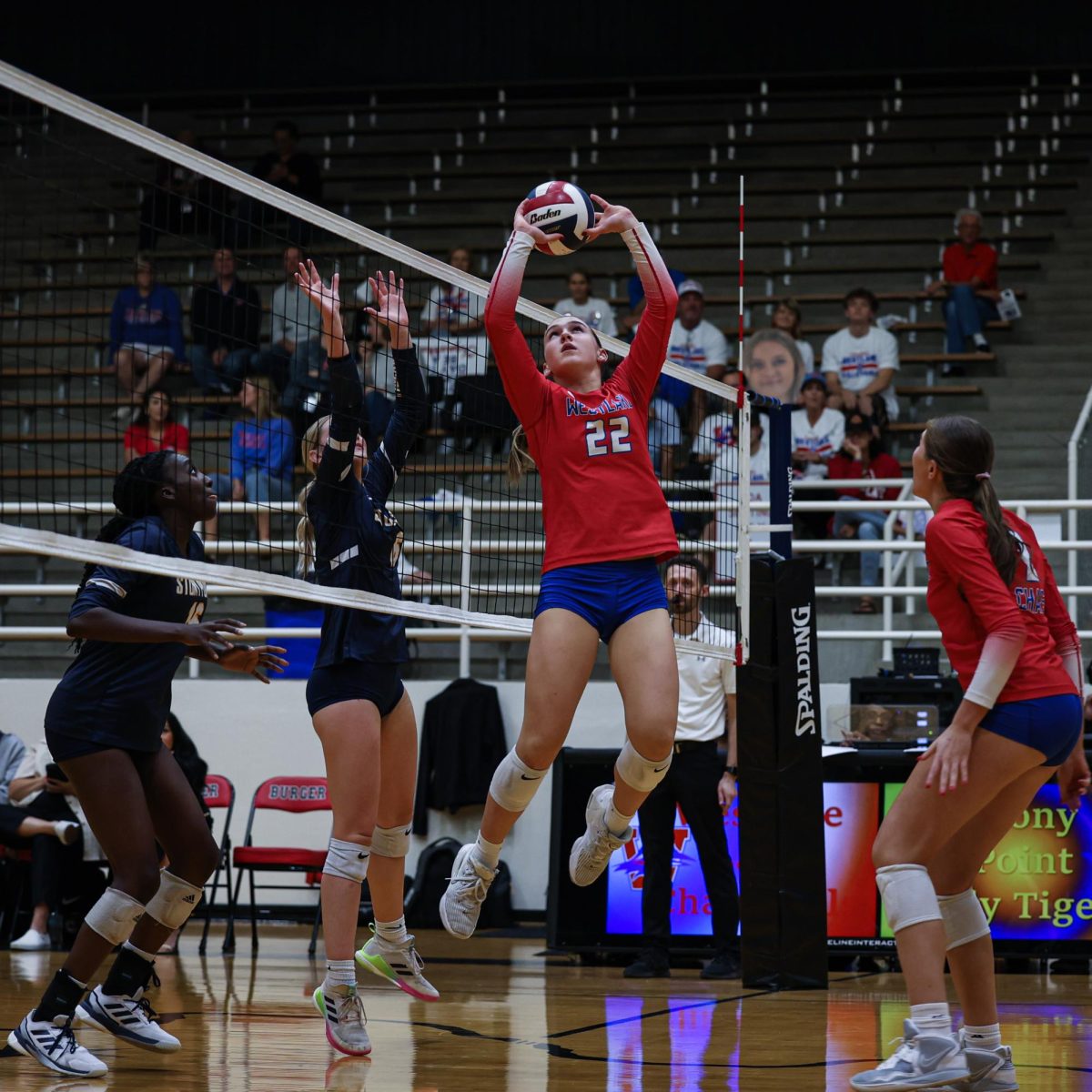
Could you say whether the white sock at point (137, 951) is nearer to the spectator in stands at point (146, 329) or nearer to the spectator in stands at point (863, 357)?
the spectator in stands at point (146, 329)

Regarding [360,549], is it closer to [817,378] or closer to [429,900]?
[429,900]

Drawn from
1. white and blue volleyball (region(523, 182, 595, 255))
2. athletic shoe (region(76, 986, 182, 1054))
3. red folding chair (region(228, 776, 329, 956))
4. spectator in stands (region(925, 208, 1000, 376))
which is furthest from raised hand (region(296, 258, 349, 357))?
spectator in stands (region(925, 208, 1000, 376))

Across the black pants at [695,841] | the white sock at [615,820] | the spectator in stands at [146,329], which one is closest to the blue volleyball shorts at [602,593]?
the white sock at [615,820]

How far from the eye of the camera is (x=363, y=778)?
553cm

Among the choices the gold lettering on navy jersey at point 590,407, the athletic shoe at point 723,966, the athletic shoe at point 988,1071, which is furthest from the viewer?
the athletic shoe at point 723,966

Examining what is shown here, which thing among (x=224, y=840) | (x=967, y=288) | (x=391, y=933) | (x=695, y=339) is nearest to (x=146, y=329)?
(x=695, y=339)

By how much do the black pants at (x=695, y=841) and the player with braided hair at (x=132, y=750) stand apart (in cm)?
361

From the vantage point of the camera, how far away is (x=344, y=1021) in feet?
17.8

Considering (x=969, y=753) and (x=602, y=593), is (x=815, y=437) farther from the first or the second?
(x=969, y=753)

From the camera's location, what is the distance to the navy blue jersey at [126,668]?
17.4 feet

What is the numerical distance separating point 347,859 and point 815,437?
8247 mm

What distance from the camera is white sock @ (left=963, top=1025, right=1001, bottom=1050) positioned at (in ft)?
15.6

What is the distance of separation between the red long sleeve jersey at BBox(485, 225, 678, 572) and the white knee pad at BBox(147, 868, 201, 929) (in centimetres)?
180

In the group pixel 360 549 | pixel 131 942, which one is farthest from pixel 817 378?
pixel 131 942
